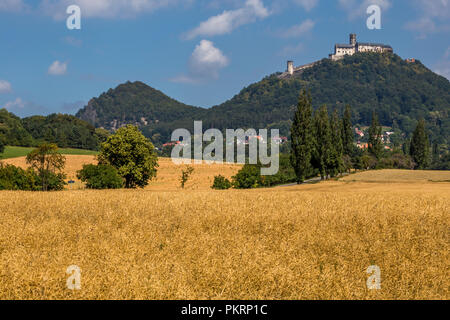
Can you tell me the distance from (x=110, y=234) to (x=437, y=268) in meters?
10.2

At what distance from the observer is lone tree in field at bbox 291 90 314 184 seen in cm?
6869

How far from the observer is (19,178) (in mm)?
47938

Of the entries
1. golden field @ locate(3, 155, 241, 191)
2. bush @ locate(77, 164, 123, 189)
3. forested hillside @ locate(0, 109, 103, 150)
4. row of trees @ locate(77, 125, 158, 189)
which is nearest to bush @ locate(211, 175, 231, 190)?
row of trees @ locate(77, 125, 158, 189)

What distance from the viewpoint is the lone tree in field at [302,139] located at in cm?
6869

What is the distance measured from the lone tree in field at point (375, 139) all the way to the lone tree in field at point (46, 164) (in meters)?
87.0

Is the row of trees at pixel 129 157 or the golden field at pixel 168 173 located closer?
the row of trees at pixel 129 157

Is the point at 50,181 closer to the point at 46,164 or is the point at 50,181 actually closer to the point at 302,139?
the point at 46,164

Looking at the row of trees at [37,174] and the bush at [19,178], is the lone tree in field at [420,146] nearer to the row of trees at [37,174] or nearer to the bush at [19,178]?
the row of trees at [37,174]

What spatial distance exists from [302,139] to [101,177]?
118ft

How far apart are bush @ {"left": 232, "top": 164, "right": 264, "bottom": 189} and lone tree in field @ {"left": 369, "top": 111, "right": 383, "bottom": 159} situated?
5110 centimetres

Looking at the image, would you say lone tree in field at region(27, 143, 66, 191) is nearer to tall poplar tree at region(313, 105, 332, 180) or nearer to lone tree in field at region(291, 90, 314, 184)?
lone tree in field at region(291, 90, 314, 184)

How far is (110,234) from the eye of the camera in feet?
44.4
